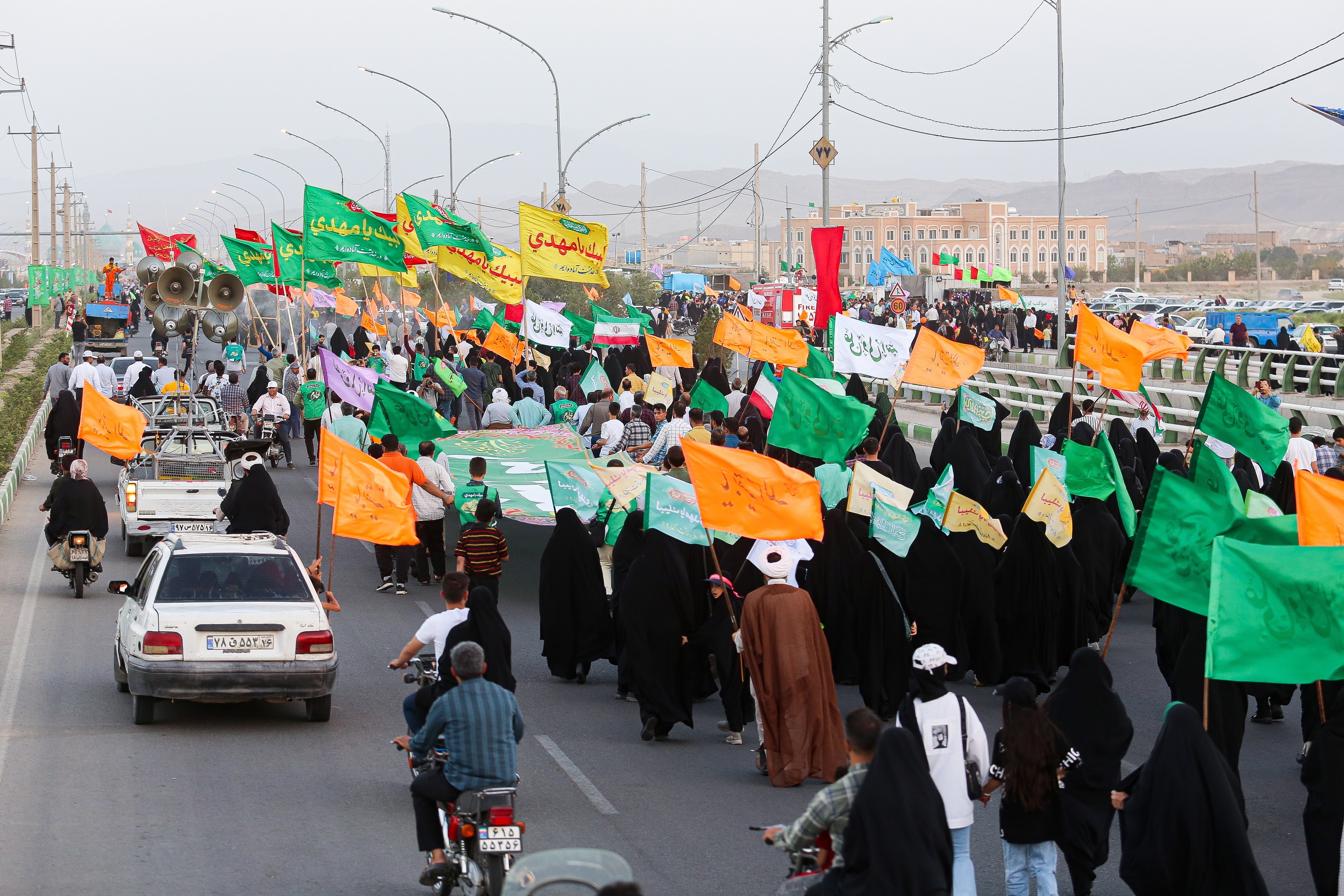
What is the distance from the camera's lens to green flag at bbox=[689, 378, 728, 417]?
19.9 m

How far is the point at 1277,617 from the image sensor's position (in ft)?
22.0

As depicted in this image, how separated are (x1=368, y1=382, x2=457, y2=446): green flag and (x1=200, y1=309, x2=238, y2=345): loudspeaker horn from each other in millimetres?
19802

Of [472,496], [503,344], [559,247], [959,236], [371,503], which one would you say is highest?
[959,236]

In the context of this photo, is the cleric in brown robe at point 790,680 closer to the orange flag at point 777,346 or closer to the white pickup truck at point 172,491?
the white pickup truck at point 172,491

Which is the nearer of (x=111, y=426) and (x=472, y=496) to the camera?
(x=472, y=496)

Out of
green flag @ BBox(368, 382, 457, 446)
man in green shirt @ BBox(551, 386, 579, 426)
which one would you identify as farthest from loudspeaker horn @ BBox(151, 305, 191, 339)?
green flag @ BBox(368, 382, 457, 446)

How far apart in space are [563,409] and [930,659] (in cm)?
1618

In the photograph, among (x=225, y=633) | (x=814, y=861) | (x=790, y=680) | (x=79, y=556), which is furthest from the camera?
(x=79, y=556)

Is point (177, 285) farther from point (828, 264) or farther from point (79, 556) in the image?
point (79, 556)

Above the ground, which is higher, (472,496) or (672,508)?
(672,508)

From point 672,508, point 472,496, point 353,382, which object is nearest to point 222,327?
point 353,382

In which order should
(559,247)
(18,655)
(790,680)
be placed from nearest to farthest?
1. (790,680)
2. (18,655)
3. (559,247)

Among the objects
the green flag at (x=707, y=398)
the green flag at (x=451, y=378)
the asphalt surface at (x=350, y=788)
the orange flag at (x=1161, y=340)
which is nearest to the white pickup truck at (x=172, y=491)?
the asphalt surface at (x=350, y=788)

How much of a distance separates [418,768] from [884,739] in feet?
8.54
